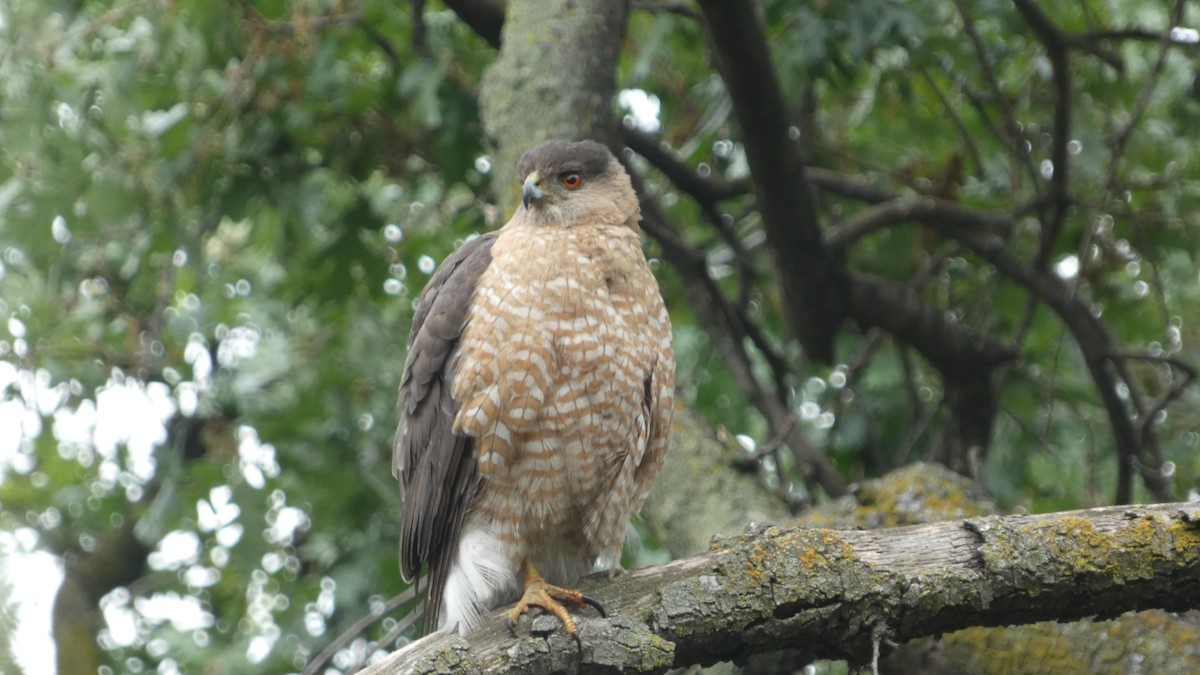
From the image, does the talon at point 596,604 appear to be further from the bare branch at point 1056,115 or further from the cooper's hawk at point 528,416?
the bare branch at point 1056,115

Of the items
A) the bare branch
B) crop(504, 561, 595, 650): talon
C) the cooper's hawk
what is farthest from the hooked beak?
the bare branch

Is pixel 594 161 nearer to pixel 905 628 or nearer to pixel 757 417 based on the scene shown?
pixel 905 628

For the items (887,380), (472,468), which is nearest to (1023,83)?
(887,380)

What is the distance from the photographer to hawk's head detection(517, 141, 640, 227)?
4.47 metres

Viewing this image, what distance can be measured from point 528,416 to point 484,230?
307cm

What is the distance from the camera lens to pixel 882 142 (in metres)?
7.32

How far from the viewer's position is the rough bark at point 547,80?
15.7 ft

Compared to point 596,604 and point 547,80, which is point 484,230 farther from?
point 596,604

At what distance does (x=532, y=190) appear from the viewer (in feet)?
14.6

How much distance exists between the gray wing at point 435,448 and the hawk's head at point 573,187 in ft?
1.00

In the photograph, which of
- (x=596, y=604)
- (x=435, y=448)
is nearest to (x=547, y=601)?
A: (x=596, y=604)

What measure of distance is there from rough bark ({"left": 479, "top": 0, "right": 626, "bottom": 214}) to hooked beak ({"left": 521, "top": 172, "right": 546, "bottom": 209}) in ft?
0.99

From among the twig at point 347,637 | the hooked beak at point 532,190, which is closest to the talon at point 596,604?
the twig at point 347,637

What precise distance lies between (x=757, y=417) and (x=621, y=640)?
4.22m
